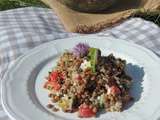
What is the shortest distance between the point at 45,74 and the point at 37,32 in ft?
1.57

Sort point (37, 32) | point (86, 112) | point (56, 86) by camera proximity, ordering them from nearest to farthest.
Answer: point (86, 112), point (56, 86), point (37, 32)

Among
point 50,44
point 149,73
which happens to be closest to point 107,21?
point 50,44

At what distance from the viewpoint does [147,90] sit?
147 centimetres

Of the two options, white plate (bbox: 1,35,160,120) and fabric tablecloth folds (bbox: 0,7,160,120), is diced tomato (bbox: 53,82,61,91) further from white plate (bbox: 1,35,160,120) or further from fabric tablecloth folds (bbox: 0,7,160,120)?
fabric tablecloth folds (bbox: 0,7,160,120)

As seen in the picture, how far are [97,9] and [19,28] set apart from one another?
509mm

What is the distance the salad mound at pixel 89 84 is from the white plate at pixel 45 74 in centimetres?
3

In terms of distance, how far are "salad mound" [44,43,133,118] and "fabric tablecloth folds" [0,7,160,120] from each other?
325 millimetres

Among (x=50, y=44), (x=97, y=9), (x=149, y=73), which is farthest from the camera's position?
(x=97, y=9)

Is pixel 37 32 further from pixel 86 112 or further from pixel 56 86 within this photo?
pixel 86 112

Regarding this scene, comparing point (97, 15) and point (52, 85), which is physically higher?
point (52, 85)

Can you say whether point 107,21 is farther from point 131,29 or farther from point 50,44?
point 50,44

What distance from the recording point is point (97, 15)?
241 cm

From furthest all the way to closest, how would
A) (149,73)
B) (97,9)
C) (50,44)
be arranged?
(97,9) → (50,44) → (149,73)

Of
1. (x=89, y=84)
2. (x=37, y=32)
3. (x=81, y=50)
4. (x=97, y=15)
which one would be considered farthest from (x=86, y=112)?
(x=97, y=15)
